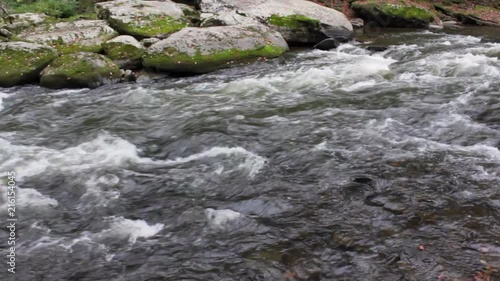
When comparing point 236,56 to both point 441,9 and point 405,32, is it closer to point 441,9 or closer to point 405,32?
point 405,32

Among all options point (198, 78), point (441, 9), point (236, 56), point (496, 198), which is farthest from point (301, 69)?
point (441, 9)

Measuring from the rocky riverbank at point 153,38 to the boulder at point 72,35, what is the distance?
1.1 inches

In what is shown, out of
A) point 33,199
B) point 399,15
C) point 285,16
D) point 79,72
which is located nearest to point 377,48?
point 285,16

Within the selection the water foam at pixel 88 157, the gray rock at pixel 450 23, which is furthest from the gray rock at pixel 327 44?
the water foam at pixel 88 157

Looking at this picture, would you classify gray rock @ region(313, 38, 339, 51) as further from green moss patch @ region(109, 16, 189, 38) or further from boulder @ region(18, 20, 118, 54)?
boulder @ region(18, 20, 118, 54)

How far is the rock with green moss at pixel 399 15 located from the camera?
19031 millimetres

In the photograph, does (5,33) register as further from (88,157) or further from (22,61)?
(88,157)

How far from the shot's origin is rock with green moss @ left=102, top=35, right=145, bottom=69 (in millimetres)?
12578

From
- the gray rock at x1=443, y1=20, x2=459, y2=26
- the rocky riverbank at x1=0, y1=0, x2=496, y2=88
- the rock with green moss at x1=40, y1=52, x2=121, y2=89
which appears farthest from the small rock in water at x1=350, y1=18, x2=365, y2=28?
the rock with green moss at x1=40, y1=52, x2=121, y2=89

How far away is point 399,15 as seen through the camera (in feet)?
62.3

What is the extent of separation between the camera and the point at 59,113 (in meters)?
9.62

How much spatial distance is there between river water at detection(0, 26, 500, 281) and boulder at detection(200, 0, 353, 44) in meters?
4.58

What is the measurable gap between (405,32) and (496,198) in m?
14.0

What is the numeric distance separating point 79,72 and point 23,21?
524 cm
